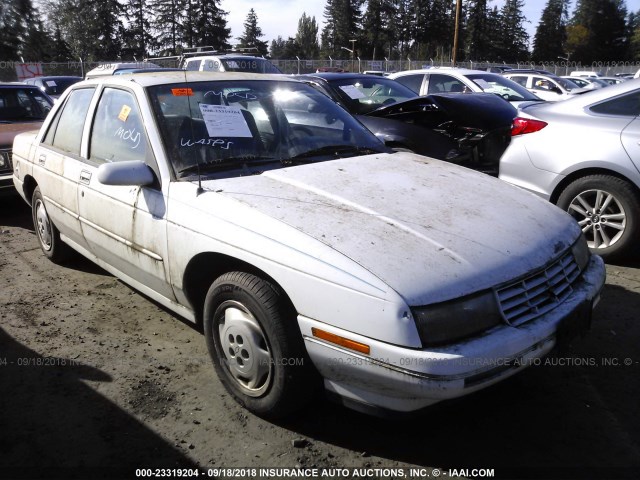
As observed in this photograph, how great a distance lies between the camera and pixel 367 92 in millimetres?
7875

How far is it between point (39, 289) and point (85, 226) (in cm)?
97

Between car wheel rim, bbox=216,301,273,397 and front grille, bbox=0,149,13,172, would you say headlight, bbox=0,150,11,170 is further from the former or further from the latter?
car wheel rim, bbox=216,301,273,397

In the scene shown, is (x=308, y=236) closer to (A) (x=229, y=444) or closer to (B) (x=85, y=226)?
(A) (x=229, y=444)

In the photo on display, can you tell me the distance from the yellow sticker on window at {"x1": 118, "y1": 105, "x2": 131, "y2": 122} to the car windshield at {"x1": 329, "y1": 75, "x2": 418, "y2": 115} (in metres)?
4.25

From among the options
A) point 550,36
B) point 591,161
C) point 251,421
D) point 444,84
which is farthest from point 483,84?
point 550,36

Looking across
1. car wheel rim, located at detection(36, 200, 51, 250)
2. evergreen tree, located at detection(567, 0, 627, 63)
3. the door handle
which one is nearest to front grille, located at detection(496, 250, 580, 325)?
the door handle

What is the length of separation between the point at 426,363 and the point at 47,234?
13.4 ft

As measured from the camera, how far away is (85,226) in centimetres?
392

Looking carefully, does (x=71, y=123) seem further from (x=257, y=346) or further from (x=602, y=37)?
(x=602, y=37)

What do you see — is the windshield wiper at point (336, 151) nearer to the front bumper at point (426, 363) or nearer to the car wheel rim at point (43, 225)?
the front bumper at point (426, 363)

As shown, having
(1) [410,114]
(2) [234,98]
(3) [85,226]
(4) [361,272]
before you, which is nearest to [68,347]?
(3) [85,226]

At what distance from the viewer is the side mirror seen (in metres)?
2.98

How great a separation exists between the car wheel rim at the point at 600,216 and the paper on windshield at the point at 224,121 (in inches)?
124

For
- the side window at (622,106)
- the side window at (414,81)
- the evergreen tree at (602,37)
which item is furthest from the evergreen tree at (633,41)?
the side window at (622,106)
